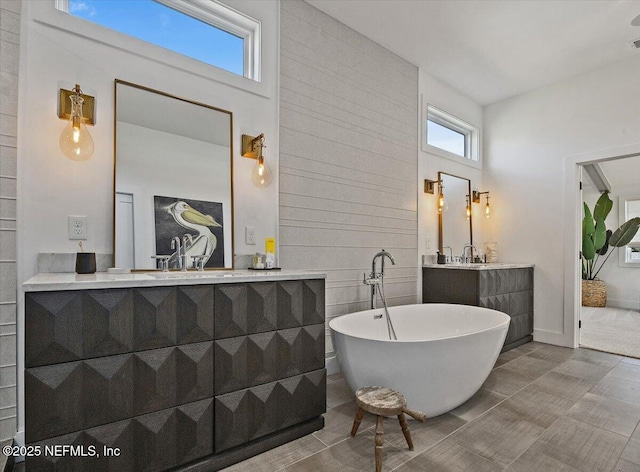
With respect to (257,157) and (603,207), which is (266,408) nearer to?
(257,157)

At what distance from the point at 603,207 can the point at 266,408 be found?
7298 millimetres

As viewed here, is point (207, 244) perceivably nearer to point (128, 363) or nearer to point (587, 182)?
point (128, 363)

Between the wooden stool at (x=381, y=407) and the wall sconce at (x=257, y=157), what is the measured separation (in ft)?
5.19

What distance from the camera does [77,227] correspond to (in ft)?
6.23

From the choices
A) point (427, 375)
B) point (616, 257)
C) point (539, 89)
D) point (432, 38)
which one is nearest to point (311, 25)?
point (432, 38)

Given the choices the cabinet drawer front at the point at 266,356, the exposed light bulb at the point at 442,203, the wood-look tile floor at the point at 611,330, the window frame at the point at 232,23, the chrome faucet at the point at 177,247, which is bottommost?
the wood-look tile floor at the point at 611,330

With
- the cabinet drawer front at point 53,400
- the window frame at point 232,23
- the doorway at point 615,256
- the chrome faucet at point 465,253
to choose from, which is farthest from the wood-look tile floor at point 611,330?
the cabinet drawer front at point 53,400

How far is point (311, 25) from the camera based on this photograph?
2.98 meters

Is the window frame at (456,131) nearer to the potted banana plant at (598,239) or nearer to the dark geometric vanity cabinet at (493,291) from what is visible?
the dark geometric vanity cabinet at (493,291)

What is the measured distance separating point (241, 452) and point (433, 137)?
3.85m

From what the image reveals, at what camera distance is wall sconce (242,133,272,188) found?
2.54 meters

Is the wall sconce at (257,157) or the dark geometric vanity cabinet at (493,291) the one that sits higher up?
the wall sconce at (257,157)

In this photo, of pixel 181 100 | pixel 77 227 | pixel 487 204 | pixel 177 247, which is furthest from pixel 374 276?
pixel 487 204

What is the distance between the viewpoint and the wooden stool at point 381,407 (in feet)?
5.70
